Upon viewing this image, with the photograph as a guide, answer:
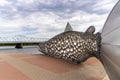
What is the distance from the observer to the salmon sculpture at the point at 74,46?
4793 mm

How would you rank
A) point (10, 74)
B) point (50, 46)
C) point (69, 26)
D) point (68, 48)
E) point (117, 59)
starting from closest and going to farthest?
point (117, 59)
point (10, 74)
point (68, 48)
point (50, 46)
point (69, 26)

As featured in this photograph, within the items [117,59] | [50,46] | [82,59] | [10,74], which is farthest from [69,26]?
[117,59]

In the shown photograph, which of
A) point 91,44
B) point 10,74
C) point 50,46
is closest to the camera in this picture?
point 10,74

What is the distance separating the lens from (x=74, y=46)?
5.15 meters

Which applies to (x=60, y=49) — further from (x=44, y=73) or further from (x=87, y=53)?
(x=44, y=73)

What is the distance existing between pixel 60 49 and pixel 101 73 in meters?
1.70

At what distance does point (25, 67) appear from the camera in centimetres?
407

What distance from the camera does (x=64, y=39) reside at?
215 inches

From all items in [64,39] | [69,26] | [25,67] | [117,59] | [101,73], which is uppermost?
[69,26]

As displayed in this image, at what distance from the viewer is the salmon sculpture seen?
189 inches

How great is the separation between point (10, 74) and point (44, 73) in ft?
2.53

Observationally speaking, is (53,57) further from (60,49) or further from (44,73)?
(44,73)

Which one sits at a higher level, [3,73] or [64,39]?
[64,39]

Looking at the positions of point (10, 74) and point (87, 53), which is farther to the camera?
point (87, 53)
